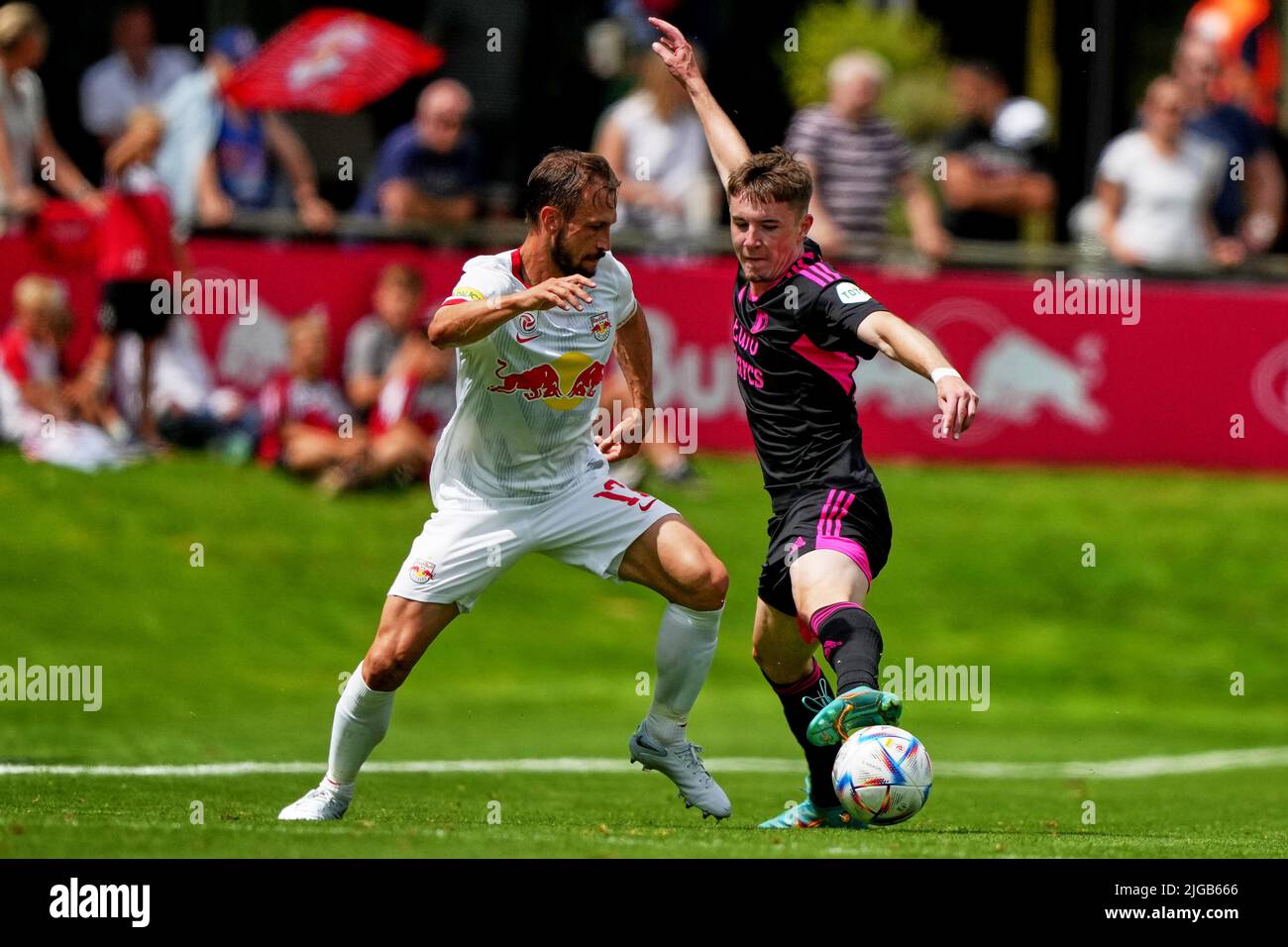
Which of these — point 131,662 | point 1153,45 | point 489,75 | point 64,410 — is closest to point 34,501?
point 64,410

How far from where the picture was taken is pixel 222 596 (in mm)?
15742

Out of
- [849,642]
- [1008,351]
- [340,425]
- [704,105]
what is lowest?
[849,642]

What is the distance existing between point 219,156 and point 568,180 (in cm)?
991

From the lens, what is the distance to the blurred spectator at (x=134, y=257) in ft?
52.6

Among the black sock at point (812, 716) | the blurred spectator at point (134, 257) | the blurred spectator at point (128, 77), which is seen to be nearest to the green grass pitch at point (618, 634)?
the black sock at point (812, 716)

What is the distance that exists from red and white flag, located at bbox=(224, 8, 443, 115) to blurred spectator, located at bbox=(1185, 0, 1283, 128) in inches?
306

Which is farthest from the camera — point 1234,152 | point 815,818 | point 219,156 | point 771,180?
point 1234,152

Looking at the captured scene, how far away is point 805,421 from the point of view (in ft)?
28.6

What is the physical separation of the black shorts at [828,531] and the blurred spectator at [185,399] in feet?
29.4

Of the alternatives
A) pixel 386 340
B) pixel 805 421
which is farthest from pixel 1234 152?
pixel 805 421

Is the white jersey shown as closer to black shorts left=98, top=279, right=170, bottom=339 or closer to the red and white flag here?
black shorts left=98, top=279, right=170, bottom=339

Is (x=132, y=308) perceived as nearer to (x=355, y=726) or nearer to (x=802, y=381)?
(x=355, y=726)

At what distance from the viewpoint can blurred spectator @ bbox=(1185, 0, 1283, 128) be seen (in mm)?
20736

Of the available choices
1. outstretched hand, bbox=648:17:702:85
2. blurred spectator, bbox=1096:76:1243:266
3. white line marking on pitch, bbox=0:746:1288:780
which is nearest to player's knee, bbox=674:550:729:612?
outstretched hand, bbox=648:17:702:85
